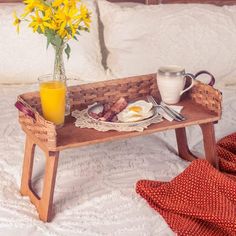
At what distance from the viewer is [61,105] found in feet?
5.27

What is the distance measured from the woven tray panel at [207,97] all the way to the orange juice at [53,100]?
48cm

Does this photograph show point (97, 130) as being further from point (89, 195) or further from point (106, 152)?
point (106, 152)

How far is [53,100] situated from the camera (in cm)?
158

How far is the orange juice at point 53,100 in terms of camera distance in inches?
62.4

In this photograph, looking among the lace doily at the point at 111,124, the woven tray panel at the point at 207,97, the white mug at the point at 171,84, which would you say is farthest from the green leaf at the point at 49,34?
the woven tray panel at the point at 207,97

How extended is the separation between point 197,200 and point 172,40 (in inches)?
46.2

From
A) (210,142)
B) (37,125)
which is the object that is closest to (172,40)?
(210,142)

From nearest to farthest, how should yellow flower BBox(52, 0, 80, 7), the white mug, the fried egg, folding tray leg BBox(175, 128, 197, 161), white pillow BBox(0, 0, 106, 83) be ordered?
1. yellow flower BBox(52, 0, 80, 7)
2. the fried egg
3. the white mug
4. folding tray leg BBox(175, 128, 197, 161)
5. white pillow BBox(0, 0, 106, 83)

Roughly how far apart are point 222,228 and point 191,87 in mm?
582

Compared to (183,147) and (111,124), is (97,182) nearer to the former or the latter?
(111,124)

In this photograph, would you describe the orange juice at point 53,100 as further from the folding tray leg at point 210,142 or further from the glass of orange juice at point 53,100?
the folding tray leg at point 210,142

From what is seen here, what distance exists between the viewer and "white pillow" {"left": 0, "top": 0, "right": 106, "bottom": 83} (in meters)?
2.51

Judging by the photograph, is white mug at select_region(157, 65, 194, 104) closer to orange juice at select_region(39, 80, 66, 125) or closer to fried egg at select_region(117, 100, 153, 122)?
fried egg at select_region(117, 100, 153, 122)

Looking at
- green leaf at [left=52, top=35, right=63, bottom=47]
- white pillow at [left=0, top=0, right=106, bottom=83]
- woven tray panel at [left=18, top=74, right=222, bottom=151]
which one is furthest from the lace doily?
white pillow at [left=0, top=0, right=106, bottom=83]
